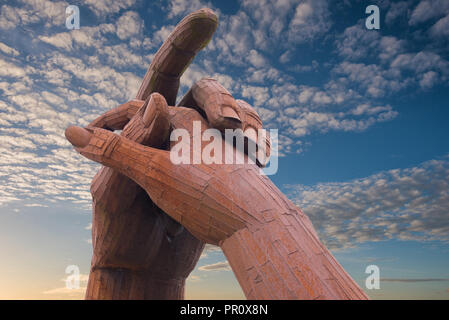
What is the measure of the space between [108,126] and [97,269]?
1434 mm

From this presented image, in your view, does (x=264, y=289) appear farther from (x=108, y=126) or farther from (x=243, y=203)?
(x=108, y=126)

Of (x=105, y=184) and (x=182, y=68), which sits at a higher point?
(x=182, y=68)

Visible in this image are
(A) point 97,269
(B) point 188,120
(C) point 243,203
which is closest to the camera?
(C) point 243,203

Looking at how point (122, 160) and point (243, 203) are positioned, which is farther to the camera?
point (122, 160)

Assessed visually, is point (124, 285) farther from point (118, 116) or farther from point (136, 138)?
point (118, 116)

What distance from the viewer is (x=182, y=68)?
336cm

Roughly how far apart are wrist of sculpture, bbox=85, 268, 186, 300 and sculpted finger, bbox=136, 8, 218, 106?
1.84 m

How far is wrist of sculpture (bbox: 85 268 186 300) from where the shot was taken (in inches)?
124

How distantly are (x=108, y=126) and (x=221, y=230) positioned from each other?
1.82 metres

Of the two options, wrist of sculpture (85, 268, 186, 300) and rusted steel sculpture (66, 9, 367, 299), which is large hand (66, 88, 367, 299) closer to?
rusted steel sculpture (66, 9, 367, 299)

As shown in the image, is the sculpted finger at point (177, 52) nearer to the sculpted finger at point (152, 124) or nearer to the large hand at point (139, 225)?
the large hand at point (139, 225)
